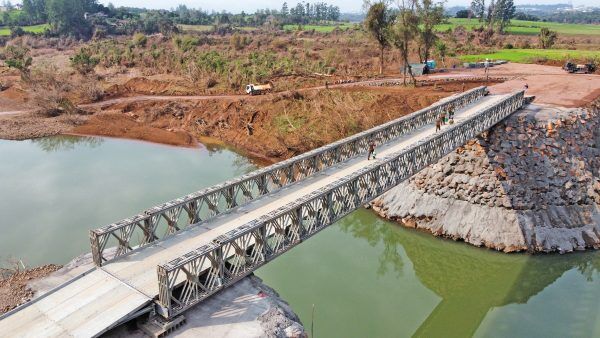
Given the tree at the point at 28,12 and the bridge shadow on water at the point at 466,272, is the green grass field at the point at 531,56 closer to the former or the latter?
the bridge shadow on water at the point at 466,272

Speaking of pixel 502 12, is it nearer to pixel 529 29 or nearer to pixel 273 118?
pixel 529 29

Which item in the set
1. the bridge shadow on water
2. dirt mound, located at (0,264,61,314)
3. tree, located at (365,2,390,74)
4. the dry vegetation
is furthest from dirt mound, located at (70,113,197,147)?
dirt mound, located at (0,264,61,314)

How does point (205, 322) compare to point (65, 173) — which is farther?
point (65, 173)

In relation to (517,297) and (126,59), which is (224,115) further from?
(126,59)

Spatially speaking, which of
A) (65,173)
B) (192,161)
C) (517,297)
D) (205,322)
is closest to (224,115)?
(192,161)

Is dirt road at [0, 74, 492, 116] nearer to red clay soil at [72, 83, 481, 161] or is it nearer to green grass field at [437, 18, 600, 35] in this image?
red clay soil at [72, 83, 481, 161]

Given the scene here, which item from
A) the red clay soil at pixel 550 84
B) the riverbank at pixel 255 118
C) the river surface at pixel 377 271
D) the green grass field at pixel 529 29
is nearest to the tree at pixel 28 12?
the riverbank at pixel 255 118

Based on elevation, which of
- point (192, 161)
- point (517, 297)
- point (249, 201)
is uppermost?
point (249, 201)

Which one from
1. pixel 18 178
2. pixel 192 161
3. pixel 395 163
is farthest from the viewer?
pixel 192 161
